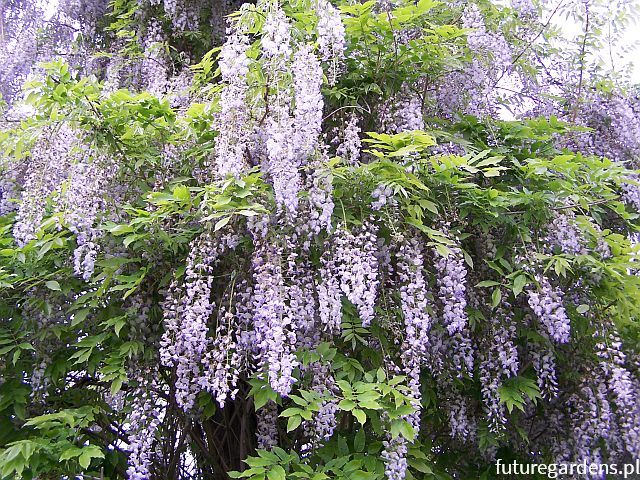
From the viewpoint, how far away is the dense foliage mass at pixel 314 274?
9.71ft

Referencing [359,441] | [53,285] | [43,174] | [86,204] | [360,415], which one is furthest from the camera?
[43,174]

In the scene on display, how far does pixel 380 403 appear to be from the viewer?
2848mm

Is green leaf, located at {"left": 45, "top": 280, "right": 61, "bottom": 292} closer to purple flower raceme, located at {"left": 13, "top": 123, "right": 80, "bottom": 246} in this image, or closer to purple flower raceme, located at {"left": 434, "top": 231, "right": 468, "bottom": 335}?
purple flower raceme, located at {"left": 13, "top": 123, "right": 80, "bottom": 246}

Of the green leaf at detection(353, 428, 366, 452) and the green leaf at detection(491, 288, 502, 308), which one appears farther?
the green leaf at detection(491, 288, 502, 308)

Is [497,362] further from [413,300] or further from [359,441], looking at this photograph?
[359,441]

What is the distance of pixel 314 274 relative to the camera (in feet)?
10.4

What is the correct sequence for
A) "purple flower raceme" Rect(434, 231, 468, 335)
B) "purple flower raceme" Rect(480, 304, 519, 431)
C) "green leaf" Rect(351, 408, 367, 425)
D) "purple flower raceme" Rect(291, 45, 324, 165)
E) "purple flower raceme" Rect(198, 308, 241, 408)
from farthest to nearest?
1. "purple flower raceme" Rect(480, 304, 519, 431)
2. "purple flower raceme" Rect(434, 231, 468, 335)
3. "purple flower raceme" Rect(291, 45, 324, 165)
4. "purple flower raceme" Rect(198, 308, 241, 408)
5. "green leaf" Rect(351, 408, 367, 425)

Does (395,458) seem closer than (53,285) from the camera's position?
Yes

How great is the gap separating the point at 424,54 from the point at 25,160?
8.72 ft

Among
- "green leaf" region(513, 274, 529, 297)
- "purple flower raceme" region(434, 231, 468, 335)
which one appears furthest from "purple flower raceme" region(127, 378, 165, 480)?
"green leaf" region(513, 274, 529, 297)

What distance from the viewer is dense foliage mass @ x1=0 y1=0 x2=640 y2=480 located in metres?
2.96

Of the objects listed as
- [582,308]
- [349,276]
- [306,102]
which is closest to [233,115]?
[306,102]

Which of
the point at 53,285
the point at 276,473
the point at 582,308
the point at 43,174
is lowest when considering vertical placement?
the point at 276,473

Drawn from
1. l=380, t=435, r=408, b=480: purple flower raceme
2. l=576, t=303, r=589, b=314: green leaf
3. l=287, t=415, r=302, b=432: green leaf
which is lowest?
l=380, t=435, r=408, b=480: purple flower raceme
